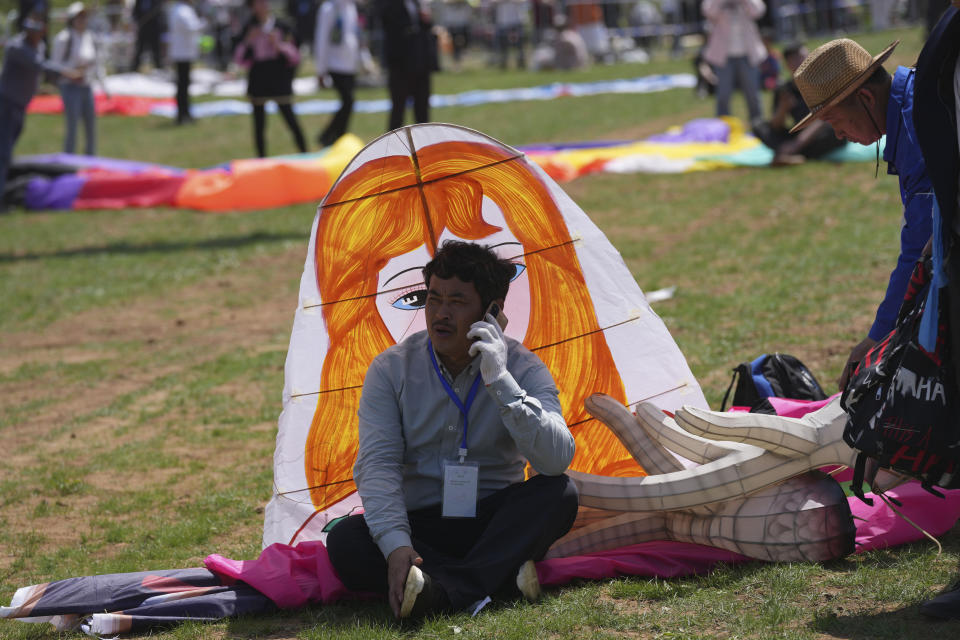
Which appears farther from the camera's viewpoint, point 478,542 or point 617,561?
point 617,561

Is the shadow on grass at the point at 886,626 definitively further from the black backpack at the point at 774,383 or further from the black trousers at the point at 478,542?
the black backpack at the point at 774,383

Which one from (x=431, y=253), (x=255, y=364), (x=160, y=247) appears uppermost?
(x=431, y=253)

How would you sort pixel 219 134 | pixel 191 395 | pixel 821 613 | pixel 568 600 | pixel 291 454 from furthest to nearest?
pixel 219 134 → pixel 191 395 → pixel 291 454 → pixel 568 600 → pixel 821 613

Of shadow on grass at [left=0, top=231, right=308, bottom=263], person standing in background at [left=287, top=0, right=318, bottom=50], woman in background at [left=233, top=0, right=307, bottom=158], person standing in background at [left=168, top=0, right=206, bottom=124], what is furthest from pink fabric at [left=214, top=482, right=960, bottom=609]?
person standing in background at [left=287, top=0, right=318, bottom=50]

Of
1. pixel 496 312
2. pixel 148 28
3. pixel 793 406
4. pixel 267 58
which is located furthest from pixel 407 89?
pixel 148 28

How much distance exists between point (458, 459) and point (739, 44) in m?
11.0

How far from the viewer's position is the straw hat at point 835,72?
3.66 metres

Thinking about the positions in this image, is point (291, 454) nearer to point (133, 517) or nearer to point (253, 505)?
point (253, 505)

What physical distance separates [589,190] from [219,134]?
910 cm

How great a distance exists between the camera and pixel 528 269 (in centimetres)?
473

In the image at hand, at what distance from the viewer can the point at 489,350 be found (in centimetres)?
371

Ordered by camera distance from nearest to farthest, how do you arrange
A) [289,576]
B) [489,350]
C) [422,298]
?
[489,350] < [289,576] < [422,298]

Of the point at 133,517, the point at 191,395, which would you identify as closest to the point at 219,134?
the point at 191,395

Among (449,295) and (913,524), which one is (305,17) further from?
(913,524)
